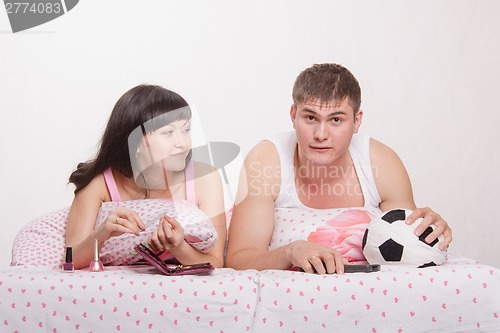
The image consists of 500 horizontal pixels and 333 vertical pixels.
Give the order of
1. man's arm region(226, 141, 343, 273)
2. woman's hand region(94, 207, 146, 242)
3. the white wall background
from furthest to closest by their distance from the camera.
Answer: the white wall background < man's arm region(226, 141, 343, 273) < woman's hand region(94, 207, 146, 242)

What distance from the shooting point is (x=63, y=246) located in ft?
7.77

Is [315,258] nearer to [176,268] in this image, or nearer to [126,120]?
[176,268]

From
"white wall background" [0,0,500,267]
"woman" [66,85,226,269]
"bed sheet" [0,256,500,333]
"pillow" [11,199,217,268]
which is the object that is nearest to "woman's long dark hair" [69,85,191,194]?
"woman" [66,85,226,269]

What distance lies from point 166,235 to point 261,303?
331 mm

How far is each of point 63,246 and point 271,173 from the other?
678mm

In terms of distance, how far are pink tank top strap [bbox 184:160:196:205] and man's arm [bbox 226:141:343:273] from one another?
0.45ft

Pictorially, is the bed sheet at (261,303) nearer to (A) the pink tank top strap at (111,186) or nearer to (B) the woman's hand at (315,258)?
(B) the woman's hand at (315,258)

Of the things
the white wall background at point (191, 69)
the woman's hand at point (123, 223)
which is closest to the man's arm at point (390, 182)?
the woman's hand at point (123, 223)

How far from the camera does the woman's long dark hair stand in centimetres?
237

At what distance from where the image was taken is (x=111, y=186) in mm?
2389

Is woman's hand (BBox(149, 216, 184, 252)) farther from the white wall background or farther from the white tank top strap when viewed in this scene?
the white wall background

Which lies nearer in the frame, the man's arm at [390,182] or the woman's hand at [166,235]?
the woman's hand at [166,235]

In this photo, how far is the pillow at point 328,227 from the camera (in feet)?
7.09

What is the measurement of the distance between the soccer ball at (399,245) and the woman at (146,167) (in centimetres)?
48
